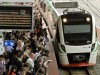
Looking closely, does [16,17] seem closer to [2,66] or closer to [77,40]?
[2,66]

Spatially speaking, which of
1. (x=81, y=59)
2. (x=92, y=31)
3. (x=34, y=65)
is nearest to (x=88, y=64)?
(x=81, y=59)

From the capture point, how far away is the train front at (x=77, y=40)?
20375mm

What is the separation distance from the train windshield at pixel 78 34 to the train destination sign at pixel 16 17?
748cm

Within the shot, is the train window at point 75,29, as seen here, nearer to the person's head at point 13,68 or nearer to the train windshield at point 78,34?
the train windshield at point 78,34

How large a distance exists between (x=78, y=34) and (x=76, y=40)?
14.7 inches

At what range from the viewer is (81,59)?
2050 cm

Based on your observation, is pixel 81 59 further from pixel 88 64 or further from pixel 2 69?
pixel 2 69

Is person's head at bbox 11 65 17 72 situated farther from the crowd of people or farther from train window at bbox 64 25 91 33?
train window at bbox 64 25 91 33

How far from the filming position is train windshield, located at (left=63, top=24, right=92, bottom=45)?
2056cm

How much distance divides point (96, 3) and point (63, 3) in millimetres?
24930

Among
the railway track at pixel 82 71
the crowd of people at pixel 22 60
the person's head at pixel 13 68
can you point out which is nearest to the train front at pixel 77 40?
the railway track at pixel 82 71

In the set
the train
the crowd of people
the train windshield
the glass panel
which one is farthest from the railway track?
the crowd of people

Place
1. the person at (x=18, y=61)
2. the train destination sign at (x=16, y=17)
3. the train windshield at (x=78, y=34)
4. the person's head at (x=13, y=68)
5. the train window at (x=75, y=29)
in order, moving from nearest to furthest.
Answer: the person's head at (x=13, y=68) → the person at (x=18, y=61) → the train destination sign at (x=16, y=17) → the train windshield at (x=78, y=34) → the train window at (x=75, y=29)

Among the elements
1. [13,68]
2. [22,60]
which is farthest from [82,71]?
[13,68]
